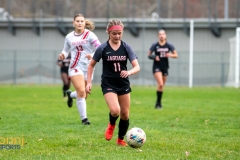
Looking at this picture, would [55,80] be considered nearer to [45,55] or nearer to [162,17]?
[45,55]

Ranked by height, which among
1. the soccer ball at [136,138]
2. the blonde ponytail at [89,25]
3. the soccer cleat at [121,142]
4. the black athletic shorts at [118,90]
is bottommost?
the soccer cleat at [121,142]

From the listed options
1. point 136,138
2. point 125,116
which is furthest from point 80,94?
point 136,138

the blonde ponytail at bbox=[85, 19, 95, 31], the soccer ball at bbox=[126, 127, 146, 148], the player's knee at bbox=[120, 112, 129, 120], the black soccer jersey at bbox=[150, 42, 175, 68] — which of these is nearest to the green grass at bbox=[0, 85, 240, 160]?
the soccer ball at bbox=[126, 127, 146, 148]

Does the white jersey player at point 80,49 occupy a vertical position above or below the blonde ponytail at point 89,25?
below

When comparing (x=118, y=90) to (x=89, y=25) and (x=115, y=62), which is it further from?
(x=89, y=25)

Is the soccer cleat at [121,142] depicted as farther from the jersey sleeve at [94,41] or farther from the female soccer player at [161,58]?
the female soccer player at [161,58]

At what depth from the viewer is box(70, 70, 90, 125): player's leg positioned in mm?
11711

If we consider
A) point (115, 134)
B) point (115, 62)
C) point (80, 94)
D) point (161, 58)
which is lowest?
point (115, 134)

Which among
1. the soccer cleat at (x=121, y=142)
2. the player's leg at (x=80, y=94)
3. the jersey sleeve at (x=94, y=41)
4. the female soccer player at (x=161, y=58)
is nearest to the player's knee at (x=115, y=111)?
the soccer cleat at (x=121, y=142)

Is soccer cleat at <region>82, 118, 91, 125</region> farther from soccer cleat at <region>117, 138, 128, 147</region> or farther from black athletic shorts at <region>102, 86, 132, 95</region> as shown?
black athletic shorts at <region>102, 86, 132, 95</region>

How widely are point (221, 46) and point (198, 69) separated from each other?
2.20 m

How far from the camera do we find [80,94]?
1182 cm

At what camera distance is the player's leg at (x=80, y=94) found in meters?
11.7

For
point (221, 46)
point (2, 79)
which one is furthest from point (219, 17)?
point (2, 79)
